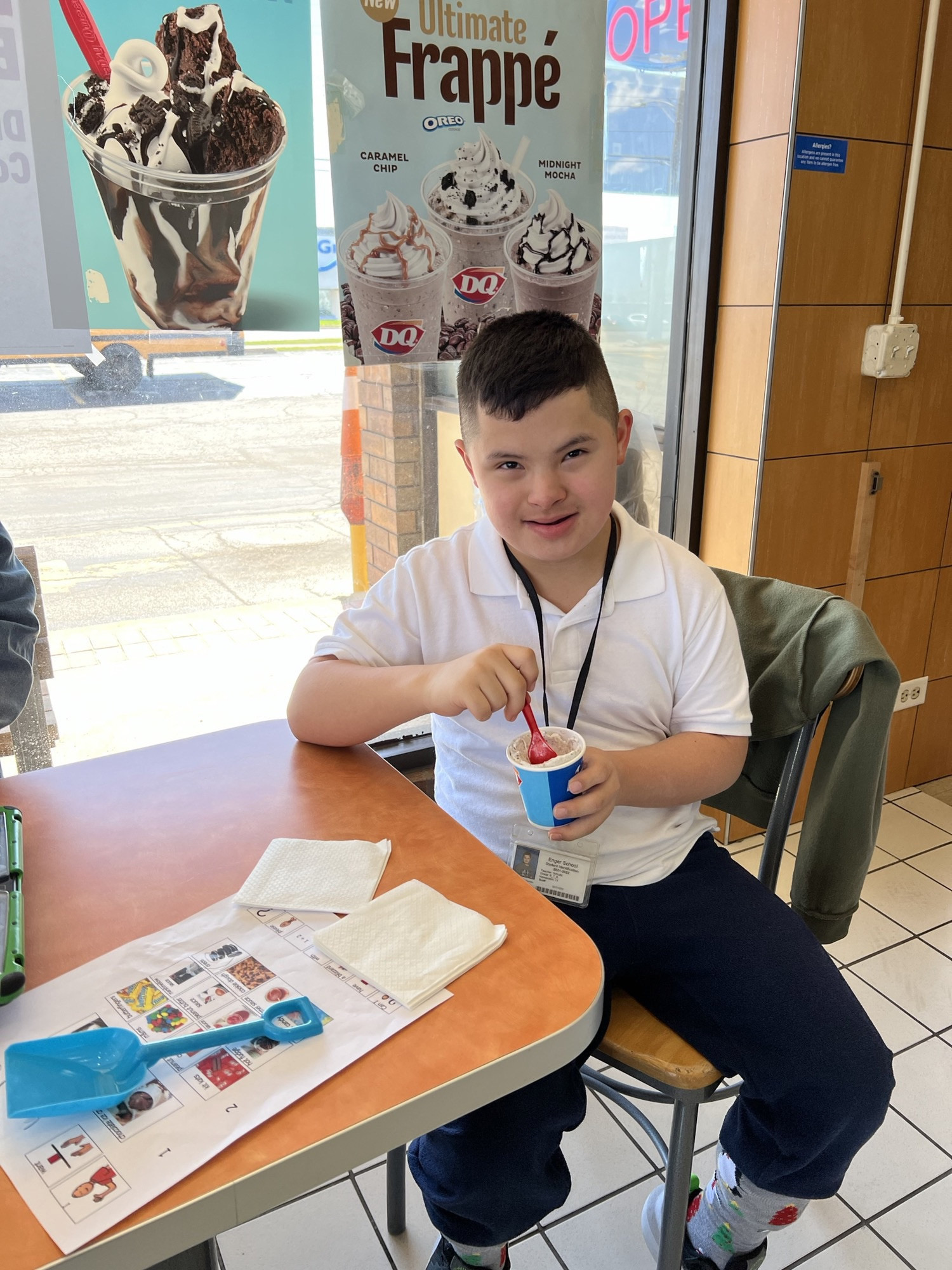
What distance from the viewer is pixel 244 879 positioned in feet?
3.16

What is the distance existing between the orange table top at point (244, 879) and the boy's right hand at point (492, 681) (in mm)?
135

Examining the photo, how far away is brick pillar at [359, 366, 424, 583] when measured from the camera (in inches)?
84.7

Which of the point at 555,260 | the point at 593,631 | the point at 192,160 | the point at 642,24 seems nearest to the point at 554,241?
the point at 555,260

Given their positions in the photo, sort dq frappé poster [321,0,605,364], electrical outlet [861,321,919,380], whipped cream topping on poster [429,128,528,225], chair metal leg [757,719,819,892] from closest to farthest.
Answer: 1. chair metal leg [757,719,819,892]
2. dq frappé poster [321,0,605,364]
3. whipped cream topping on poster [429,128,528,225]
4. electrical outlet [861,321,919,380]

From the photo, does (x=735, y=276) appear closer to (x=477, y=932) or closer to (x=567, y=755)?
(x=567, y=755)

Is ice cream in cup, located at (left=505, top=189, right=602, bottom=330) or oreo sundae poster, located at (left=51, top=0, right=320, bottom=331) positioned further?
ice cream in cup, located at (left=505, top=189, right=602, bottom=330)

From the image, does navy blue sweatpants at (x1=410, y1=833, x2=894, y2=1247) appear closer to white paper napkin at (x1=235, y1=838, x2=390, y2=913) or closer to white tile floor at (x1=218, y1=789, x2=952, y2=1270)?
white paper napkin at (x1=235, y1=838, x2=390, y2=913)

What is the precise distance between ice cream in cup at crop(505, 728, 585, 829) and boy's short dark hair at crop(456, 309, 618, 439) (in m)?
0.46

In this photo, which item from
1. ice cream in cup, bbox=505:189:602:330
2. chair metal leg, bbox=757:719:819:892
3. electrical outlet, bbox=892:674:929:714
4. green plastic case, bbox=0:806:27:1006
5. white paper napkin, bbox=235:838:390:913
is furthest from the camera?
electrical outlet, bbox=892:674:929:714

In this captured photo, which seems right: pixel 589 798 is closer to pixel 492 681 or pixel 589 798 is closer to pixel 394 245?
pixel 492 681

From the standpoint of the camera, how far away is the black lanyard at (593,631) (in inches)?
51.2

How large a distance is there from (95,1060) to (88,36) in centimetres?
167

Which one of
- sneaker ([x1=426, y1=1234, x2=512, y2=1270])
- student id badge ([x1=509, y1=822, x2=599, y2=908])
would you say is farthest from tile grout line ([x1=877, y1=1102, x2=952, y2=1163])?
student id badge ([x1=509, y1=822, x2=599, y2=908])

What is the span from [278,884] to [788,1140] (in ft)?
2.38
